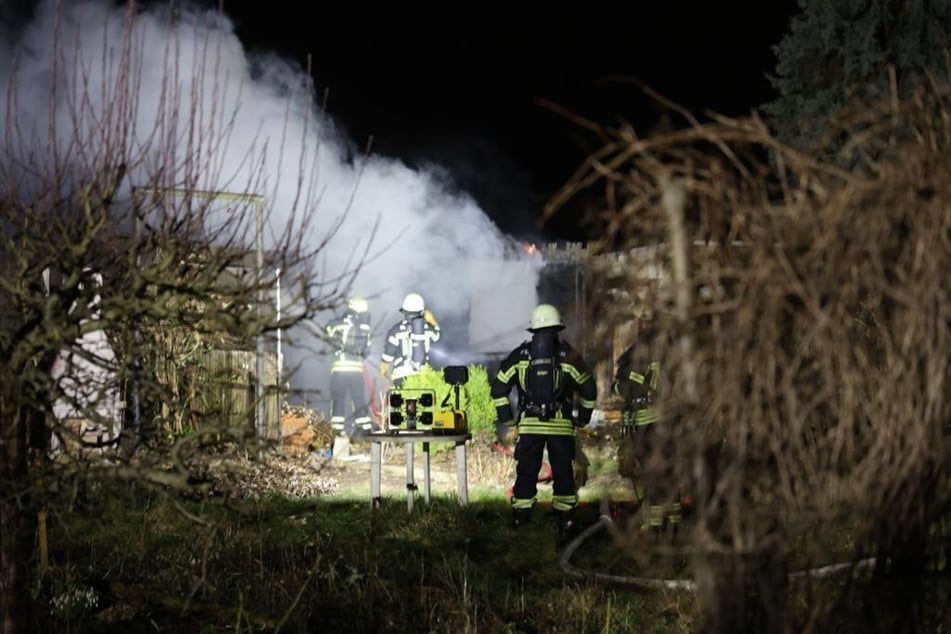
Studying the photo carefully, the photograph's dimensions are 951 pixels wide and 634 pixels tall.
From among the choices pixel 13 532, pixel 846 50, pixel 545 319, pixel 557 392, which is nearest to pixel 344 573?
pixel 557 392

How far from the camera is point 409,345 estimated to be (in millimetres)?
15125

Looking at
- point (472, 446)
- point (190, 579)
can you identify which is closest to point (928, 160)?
point (190, 579)

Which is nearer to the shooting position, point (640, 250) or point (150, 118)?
point (640, 250)

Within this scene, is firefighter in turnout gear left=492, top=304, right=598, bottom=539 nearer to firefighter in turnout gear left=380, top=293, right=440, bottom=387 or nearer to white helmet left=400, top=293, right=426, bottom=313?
firefighter in turnout gear left=380, top=293, right=440, bottom=387

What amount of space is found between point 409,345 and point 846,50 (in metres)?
9.56

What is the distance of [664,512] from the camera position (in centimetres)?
320

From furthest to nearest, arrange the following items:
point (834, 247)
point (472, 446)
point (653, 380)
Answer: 1. point (472, 446)
2. point (653, 380)
3. point (834, 247)

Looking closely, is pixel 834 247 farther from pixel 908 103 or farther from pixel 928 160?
pixel 908 103

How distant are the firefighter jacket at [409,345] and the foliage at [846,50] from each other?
718 centimetres

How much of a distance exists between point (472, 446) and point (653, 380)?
627 centimetres

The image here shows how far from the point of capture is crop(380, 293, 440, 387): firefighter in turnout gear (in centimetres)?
1499

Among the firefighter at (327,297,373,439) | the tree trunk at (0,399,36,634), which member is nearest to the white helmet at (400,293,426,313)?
the firefighter at (327,297,373,439)

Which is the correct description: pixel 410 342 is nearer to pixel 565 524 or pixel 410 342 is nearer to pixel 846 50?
pixel 565 524

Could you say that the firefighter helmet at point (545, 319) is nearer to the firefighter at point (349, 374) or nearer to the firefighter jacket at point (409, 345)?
the firefighter jacket at point (409, 345)
